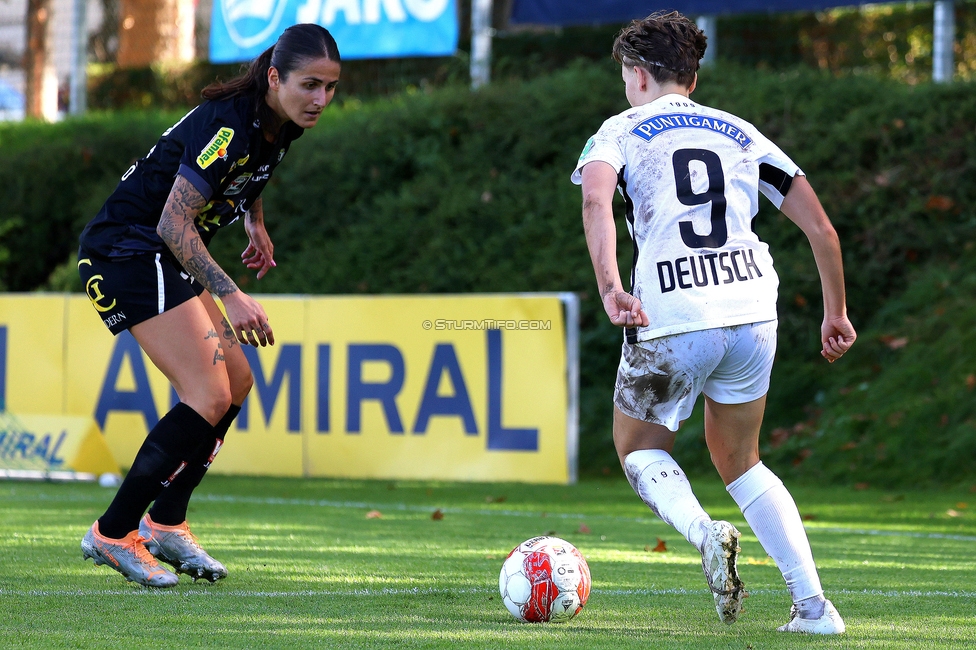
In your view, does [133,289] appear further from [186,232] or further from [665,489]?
[665,489]

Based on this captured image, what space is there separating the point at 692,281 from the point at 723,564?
85cm

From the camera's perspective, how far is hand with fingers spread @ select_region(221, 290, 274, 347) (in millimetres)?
4328

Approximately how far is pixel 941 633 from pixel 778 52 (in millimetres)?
11928

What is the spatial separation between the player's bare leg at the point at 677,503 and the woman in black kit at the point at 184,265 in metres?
1.44

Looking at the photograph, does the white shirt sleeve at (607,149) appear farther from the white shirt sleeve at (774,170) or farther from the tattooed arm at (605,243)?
the white shirt sleeve at (774,170)

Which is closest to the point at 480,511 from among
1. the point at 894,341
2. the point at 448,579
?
the point at 448,579

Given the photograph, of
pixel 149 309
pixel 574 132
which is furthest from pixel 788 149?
pixel 149 309

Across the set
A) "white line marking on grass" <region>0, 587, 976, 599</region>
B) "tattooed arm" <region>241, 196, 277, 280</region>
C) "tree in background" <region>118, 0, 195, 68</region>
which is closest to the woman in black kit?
"white line marking on grass" <region>0, 587, 976, 599</region>

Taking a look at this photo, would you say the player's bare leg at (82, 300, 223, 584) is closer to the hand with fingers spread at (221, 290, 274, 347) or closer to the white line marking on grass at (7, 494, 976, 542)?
the hand with fingers spread at (221, 290, 274, 347)

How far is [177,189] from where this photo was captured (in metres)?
4.50

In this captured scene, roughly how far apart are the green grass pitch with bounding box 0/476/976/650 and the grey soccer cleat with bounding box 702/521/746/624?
135 millimetres

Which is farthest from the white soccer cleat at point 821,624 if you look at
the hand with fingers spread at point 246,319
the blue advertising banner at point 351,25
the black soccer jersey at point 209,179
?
the blue advertising banner at point 351,25

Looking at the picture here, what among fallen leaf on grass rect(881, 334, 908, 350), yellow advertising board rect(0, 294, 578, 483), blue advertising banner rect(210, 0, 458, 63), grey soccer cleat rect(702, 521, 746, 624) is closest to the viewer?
grey soccer cleat rect(702, 521, 746, 624)

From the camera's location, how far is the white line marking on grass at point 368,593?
14.8ft
